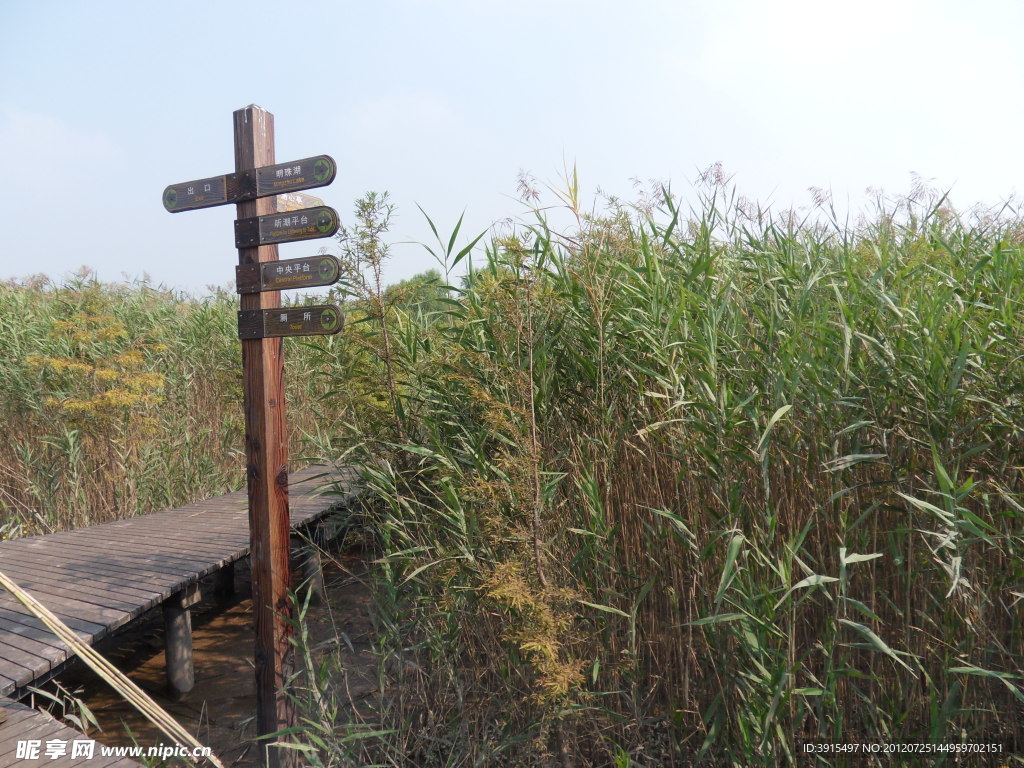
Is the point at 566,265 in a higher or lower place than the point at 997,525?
higher

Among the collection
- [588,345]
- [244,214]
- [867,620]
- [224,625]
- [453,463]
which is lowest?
[224,625]

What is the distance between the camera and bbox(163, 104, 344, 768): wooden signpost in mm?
3236

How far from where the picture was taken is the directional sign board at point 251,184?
3176 millimetres

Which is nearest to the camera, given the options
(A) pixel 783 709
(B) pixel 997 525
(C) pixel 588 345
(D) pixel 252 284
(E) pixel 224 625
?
(A) pixel 783 709

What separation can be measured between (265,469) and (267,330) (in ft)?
2.11

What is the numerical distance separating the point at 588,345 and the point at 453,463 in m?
0.70

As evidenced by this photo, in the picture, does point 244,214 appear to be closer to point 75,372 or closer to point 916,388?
point 916,388

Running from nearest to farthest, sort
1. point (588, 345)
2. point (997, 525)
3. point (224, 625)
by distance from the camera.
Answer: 1. point (997, 525)
2. point (588, 345)
3. point (224, 625)

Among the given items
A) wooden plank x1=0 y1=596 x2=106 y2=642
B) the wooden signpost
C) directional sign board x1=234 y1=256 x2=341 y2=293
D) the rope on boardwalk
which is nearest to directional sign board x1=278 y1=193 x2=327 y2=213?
the wooden signpost

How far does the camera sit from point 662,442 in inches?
104

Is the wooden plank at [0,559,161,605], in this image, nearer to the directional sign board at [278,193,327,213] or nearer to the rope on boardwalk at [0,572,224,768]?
the rope on boardwalk at [0,572,224,768]

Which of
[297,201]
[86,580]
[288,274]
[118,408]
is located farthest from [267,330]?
[118,408]

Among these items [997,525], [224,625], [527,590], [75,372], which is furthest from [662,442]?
[75,372]

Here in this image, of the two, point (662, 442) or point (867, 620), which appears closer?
point (867, 620)
